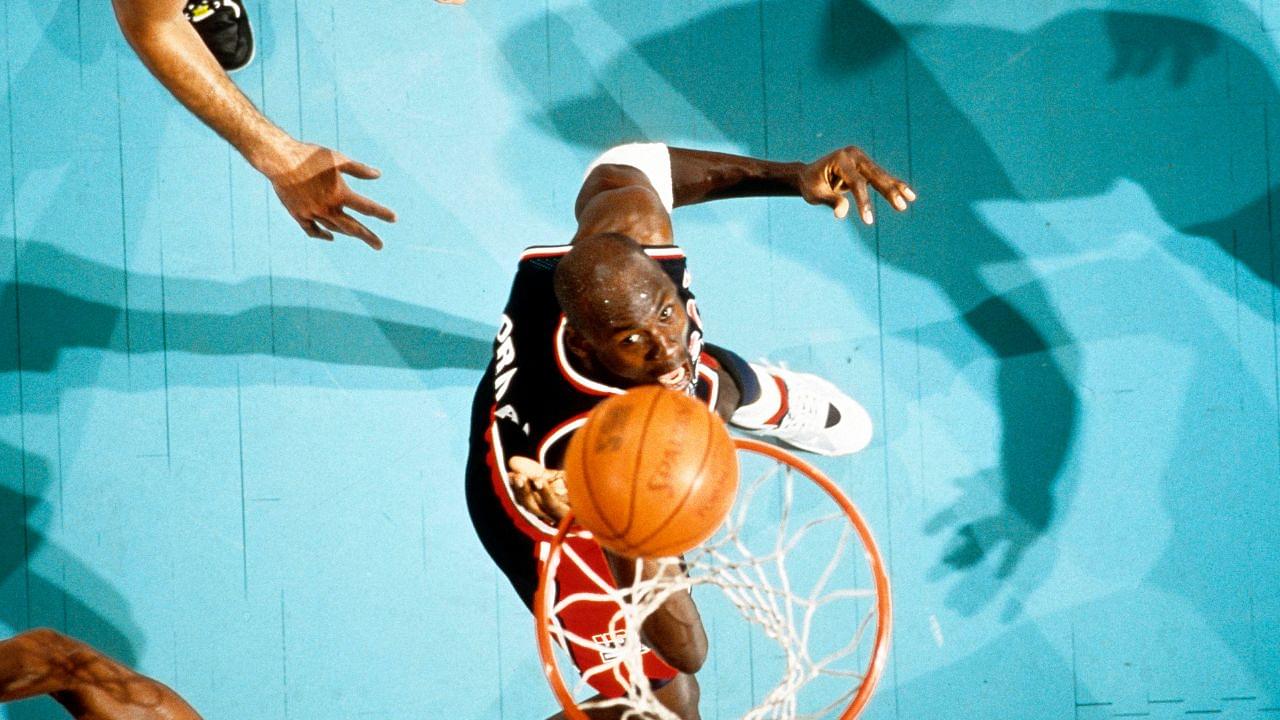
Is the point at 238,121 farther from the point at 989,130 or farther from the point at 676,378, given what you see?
the point at 989,130

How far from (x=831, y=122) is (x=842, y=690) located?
186cm

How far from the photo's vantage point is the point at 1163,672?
12.0 ft

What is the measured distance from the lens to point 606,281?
244 cm

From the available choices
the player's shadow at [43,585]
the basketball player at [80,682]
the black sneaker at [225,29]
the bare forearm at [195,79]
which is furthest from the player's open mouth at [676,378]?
→ the player's shadow at [43,585]

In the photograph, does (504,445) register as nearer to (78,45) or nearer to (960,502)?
(960,502)

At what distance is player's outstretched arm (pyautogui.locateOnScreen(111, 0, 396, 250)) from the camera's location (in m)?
2.31

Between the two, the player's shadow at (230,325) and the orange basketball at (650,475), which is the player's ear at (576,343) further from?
the player's shadow at (230,325)

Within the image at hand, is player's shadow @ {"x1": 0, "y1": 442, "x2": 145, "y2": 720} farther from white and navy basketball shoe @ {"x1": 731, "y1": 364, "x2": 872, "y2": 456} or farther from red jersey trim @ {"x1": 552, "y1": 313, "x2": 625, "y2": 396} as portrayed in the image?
white and navy basketball shoe @ {"x1": 731, "y1": 364, "x2": 872, "y2": 456}

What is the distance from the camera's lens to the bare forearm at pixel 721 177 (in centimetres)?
322

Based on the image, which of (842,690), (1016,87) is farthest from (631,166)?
(842,690)

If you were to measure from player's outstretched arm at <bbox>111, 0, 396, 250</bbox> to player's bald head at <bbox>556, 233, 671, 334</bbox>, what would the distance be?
0.45 m

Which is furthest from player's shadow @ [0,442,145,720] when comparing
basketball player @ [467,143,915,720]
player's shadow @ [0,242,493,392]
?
basketball player @ [467,143,915,720]

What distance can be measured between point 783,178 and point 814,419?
2.53 ft

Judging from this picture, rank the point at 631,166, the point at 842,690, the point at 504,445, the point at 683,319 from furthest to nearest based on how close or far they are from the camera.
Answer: the point at 842,690
the point at 631,166
the point at 504,445
the point at 683,319
